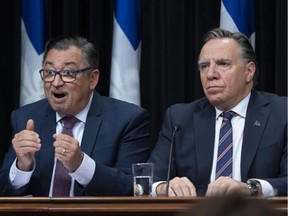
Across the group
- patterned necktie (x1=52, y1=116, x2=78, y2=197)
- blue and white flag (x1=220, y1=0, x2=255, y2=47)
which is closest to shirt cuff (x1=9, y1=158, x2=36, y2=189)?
patterned necktie (x1=52, y1=116, x2=78, y2=197)

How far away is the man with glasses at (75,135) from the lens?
115 inches

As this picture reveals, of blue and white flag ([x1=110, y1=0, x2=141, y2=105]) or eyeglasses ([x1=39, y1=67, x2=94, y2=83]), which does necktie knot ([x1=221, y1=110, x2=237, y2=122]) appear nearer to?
eyeglasses ([x1=39, y1=67, x2=94, y2=83])

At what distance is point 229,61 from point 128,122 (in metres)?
0.55

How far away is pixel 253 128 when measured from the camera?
118 inches

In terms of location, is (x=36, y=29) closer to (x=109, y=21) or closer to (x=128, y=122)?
(x=109, y=21)

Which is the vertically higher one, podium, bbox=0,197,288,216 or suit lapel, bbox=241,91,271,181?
suit lapel, bbox=241,91,271,181

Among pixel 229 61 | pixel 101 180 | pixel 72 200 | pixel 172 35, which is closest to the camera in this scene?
pixel 72 200

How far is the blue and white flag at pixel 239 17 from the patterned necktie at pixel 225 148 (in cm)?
88

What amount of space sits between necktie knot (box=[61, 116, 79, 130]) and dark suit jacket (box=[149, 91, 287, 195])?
42 cm

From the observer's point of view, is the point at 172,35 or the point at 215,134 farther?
the point at 172,35

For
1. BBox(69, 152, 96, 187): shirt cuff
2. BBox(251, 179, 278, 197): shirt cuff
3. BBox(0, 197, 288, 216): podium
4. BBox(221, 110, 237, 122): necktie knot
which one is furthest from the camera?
BBox(221, 110, 237, 122): necktie knot

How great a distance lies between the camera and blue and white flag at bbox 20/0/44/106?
3881mm

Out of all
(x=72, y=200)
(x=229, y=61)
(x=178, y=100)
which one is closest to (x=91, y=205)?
(x=72, y=200)

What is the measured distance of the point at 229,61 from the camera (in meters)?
3.15
